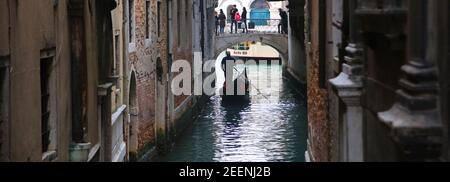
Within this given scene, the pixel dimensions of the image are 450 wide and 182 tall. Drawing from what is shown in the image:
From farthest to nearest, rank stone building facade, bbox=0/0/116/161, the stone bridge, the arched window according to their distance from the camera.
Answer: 1. the arched window
2. the stone bridge
3. stone building facade, bbox=0/0/116/161

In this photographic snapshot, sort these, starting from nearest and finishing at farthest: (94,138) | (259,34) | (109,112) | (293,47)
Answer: (94,138), (109,112), (293,47), (259,34)

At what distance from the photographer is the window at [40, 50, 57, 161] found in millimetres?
7832

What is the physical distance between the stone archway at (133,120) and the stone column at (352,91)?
7.34 meters

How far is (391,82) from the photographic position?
5.57m

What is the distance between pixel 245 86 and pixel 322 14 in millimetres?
17561

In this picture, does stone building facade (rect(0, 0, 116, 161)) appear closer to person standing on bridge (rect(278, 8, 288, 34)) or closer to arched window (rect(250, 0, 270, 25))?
person standing on bridge (rect(278, 8, 288, 34))

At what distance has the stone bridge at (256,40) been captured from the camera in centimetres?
3125

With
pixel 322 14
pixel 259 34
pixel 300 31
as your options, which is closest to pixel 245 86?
pixel 300 31

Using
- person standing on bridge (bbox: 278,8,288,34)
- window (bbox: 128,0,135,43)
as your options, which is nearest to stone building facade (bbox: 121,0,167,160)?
window (bbox: 128,0,135,43)

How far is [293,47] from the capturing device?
99.4 feet

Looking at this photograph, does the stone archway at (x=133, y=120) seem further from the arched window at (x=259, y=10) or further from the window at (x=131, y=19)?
the arched window at (x=259, y=10)

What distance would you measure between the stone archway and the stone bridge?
16524 mm

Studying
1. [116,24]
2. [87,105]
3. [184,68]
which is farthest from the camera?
[184,68]
